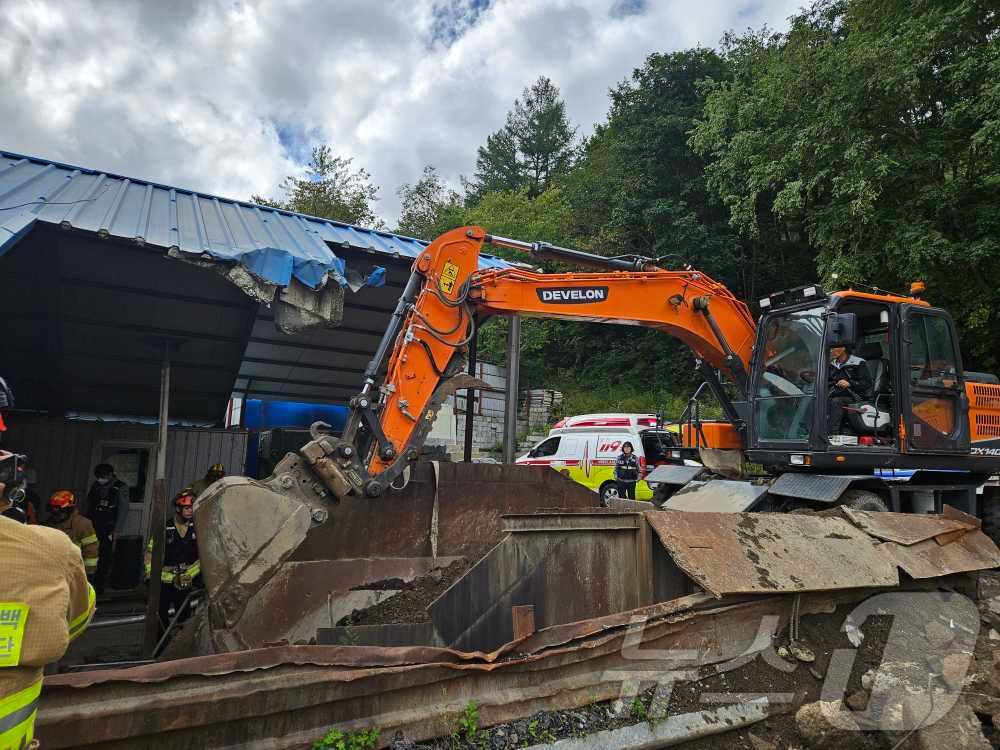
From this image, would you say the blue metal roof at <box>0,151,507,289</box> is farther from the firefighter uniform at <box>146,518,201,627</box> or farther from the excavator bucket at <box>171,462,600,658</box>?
the firefighter uniform at <box>146,518,201,627</box>

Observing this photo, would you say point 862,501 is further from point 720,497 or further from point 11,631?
point 11,631

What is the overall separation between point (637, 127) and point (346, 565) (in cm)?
2171

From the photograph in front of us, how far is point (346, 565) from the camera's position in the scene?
15.9ft

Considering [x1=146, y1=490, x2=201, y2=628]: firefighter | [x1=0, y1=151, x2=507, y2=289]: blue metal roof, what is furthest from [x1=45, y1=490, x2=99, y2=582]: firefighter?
[x1=0, y1=151, x2=507, y2=289]: blue metal roof

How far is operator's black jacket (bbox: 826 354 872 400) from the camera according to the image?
5.54 meters

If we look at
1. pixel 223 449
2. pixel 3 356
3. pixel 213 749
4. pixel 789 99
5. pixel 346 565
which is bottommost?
pixel 213 749

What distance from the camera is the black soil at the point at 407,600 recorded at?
4332 millimetres

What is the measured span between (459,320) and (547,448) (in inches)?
395

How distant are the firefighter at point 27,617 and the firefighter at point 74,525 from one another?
5.18 m

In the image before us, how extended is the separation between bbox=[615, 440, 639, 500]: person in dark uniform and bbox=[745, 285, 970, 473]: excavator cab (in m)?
6.19

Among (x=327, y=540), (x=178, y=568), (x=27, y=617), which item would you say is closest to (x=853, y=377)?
(x=327, y=540)

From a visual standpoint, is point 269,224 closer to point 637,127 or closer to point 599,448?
point 599,448

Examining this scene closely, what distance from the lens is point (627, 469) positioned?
12.0m

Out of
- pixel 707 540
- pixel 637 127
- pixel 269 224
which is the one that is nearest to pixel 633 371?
pixel 637 127
